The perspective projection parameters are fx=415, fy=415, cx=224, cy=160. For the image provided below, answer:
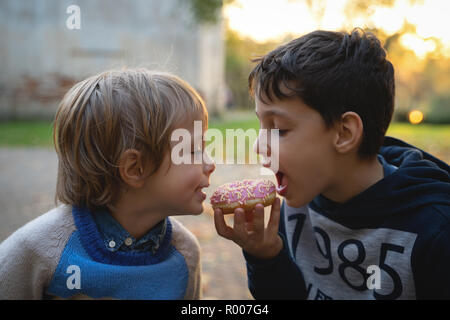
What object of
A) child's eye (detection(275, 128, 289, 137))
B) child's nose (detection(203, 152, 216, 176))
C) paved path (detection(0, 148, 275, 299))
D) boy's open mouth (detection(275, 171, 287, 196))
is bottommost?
paved path (detection(0, 148, 275, 299))

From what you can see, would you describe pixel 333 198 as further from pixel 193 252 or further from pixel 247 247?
pixel 193 252

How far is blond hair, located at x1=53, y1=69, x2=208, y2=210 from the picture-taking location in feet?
7.27

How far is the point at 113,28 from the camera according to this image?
757 inches

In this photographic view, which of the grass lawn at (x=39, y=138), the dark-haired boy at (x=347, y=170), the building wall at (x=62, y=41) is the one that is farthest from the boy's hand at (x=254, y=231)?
the building wall at (x=62, y=41)

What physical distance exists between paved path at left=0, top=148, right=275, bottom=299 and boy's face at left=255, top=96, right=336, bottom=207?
2004 mm

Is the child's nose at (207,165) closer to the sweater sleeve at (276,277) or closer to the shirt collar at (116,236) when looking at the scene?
the shirt collar at (116,236)

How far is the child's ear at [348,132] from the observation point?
2.31 meters

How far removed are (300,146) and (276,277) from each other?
87cm

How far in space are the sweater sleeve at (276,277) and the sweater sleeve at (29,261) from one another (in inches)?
44.8

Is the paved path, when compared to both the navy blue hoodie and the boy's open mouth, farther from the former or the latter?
the boy's open mouth

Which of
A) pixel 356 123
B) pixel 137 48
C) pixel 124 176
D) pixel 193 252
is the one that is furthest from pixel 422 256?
pixel 137 48

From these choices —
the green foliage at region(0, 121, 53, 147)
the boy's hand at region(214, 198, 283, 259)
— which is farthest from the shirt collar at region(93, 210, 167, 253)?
the green foliage at region(0, 121, 53, 147)

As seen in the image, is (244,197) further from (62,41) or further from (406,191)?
(62,41)

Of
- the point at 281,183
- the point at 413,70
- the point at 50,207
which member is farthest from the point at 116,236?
the point at 413,70
